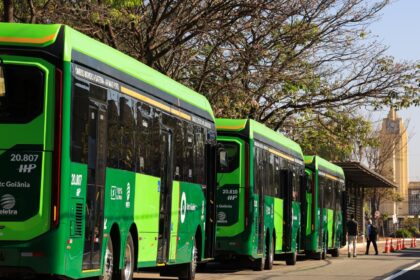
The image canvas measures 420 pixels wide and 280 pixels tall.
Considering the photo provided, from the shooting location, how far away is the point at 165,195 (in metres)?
16.3

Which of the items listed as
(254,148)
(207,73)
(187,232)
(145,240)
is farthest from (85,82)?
(207,73)

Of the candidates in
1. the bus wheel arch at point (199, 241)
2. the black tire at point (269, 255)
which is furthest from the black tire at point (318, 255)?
the bus wheel arch at point (199, 241)

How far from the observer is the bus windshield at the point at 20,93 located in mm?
11445

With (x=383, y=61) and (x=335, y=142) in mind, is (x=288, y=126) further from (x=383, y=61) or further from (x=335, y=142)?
(x=383, y=61)

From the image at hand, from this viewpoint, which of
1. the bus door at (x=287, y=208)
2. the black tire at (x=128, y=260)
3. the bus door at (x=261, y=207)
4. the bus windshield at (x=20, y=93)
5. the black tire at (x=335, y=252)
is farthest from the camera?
the black tire at (x=335, y=252)

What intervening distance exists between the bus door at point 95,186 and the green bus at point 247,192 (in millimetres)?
7648

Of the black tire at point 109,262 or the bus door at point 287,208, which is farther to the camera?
the bus door at point 287,208

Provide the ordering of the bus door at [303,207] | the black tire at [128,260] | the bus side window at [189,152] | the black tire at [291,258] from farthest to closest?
the bus door at [303,207], the black tire at [291,258], the bus side window at [189,152], the black tire at [128,260]

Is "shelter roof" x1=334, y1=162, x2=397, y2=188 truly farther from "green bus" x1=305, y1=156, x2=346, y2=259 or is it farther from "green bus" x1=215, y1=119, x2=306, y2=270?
"green bus" x1=215, y1=119, x2=306, y2=270

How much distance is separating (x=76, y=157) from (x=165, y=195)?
4.71 metres

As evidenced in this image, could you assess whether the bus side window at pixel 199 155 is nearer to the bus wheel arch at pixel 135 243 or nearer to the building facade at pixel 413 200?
the bus wheel arch at pixel 135 243

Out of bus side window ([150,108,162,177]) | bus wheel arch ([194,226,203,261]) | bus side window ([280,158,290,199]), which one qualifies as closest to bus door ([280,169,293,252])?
bus side window ([280,158,290,199])

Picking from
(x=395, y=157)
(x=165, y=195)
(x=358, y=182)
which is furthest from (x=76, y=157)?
(x=395, y=157)

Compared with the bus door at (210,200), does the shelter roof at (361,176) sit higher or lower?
higher
